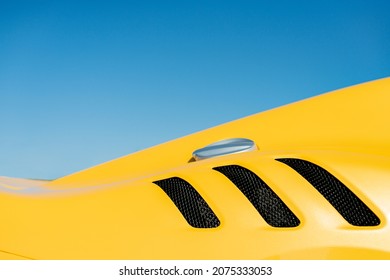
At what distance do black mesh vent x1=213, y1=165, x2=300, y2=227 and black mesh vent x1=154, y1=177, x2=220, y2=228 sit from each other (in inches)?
5.0

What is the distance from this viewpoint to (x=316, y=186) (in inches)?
48.7

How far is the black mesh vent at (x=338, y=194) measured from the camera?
112 centimetres

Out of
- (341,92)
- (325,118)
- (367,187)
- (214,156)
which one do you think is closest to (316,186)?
(367,187)

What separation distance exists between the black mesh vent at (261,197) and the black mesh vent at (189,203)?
0.42 ft

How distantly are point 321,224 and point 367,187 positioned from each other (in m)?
0.21

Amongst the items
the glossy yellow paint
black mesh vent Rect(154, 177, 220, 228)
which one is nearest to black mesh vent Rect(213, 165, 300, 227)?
the glossy yellow paint

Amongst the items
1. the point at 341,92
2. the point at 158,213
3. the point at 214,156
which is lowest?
the point at 158,213

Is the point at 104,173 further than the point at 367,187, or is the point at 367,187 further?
the point at 104,173

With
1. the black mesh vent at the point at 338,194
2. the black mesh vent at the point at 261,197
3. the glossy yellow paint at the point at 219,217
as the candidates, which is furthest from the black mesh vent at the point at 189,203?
the black mesh vent at the point at 338,194

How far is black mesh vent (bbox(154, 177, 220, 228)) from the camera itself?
1.20 m

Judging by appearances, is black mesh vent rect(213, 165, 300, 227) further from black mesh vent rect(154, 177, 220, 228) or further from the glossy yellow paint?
black mesh vent rect(154, 177, 220, 228)

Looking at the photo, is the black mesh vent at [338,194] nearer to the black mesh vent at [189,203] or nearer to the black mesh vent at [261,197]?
the black mesh vent at [261,197]

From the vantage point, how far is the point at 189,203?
4.22 ft
